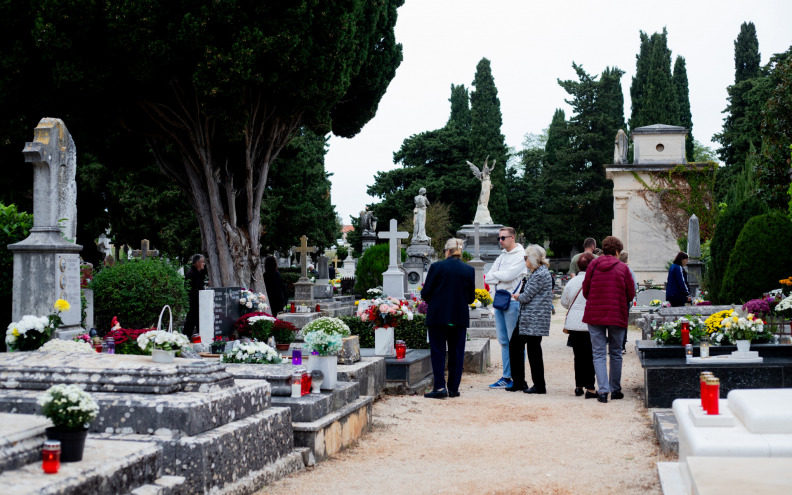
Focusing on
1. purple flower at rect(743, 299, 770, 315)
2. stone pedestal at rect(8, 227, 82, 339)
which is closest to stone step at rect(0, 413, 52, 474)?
stone pedestal at rect(8, 227, 82, 339)

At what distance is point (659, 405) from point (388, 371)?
3014mm

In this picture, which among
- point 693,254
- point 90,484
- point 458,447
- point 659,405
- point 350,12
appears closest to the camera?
point 90,484

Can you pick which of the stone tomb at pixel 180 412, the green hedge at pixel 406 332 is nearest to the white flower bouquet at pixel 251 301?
the green hedge at pixel 406 332

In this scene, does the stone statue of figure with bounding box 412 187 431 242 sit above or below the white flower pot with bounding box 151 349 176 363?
above

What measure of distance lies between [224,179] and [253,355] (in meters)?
11.5

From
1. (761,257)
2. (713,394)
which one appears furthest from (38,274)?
(761,257)

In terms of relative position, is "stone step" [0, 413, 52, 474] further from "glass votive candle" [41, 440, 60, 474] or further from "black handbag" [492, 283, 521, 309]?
"black handbag" [492, 283, 521, 309]

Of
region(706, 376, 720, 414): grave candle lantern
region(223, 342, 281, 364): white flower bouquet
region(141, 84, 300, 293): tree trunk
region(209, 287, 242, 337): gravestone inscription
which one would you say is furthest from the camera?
region(141, 84, 300, 293): tree trunk

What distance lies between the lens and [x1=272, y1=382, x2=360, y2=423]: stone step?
19.9 feet

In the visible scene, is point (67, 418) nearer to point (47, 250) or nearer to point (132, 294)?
point (47, 250)

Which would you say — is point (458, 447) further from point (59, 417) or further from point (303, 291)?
point (303, 291)

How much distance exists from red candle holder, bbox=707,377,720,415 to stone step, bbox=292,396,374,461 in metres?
2.79

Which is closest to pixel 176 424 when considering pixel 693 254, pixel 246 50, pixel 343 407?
pixel 343 407

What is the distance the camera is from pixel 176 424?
4.57 meters
